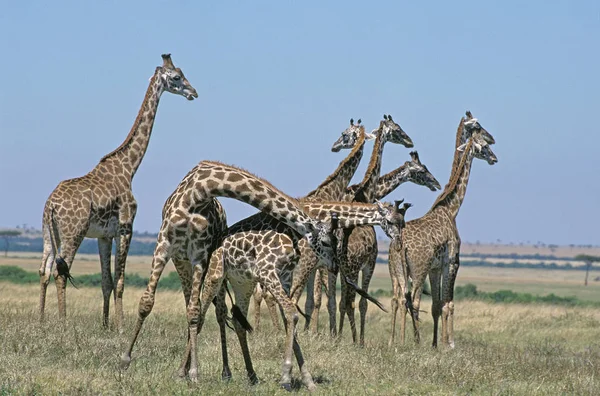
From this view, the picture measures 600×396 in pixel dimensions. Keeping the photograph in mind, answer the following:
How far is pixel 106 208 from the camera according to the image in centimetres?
1564

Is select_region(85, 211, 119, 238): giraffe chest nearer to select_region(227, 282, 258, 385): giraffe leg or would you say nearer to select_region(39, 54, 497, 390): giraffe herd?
select_region(39, 54, 497, 390): giraffe herd

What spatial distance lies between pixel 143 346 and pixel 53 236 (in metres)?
3.07

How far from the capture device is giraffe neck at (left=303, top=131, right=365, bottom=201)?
15.2 meters

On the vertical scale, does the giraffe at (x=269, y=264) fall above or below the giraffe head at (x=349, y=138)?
below

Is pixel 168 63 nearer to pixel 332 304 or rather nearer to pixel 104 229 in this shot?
pixel 104 229

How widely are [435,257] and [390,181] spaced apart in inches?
81.0

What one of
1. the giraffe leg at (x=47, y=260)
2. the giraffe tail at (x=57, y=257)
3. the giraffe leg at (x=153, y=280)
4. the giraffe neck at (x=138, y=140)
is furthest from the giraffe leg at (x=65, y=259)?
the giraffe leg at (x=153, y=280)

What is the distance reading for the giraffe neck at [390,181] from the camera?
17.7 metres

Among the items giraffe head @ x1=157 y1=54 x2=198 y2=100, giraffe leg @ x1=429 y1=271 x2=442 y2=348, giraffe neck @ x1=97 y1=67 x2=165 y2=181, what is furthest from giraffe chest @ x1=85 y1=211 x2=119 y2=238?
giraffe leg @ x1=429 y1=271 x2=442 y2=348

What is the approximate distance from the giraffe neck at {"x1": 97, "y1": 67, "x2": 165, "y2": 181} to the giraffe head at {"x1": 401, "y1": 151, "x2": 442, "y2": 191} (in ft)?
14.7

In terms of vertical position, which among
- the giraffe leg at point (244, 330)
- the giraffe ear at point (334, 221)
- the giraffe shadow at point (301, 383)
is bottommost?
the giraffe shadow at point (301, 383)

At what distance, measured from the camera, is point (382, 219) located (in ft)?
35.8

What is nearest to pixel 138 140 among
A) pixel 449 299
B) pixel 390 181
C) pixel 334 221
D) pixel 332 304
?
pixel 332 304

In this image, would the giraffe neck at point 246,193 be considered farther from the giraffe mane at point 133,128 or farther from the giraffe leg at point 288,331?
the giraffe mane at point 133,128
